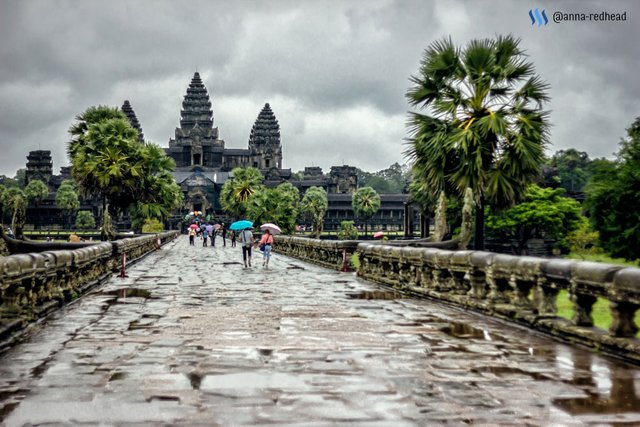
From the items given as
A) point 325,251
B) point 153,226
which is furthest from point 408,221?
point 153,226

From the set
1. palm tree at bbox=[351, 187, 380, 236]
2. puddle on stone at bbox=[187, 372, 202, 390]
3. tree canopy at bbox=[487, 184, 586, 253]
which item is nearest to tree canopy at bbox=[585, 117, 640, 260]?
tree canopy at bbox=[487, 184, 586, 253]

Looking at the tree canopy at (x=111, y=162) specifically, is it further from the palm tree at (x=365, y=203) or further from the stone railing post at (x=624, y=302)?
the palm tree at (x=365, y=203)

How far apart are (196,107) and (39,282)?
17333 centimetres

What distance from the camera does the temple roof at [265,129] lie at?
18475cm

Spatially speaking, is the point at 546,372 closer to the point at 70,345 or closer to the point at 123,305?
the point at 70,345

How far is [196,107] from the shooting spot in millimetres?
181875

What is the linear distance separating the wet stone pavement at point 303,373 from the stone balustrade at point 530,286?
28 cm

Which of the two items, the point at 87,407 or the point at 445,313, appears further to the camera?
the point at 445,313

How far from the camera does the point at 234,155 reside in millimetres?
184000

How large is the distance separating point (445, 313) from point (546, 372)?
501 cm

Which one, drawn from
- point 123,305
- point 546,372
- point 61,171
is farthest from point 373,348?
point 61,171

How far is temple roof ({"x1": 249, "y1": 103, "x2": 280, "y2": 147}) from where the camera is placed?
185m

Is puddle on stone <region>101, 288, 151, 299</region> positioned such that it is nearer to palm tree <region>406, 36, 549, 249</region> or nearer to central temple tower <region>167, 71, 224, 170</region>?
palm tree <region>406, 36, 549, 249</region>

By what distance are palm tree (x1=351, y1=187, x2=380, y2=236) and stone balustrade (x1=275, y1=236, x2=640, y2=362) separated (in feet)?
404
